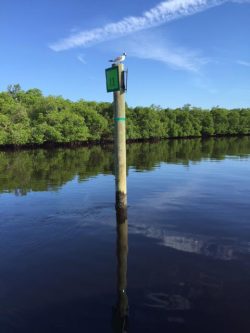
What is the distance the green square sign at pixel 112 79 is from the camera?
489 inches

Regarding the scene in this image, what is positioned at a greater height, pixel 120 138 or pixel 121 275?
pixel 120 138

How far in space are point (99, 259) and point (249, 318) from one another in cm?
415

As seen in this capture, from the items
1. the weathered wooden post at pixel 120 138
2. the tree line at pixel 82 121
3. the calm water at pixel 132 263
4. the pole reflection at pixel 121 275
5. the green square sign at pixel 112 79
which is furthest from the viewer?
the tree line at pixel 82 121

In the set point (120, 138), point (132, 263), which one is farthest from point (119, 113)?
point (132, 263)

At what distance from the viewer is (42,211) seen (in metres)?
15.3

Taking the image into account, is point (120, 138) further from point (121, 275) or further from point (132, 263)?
point (121, 275)

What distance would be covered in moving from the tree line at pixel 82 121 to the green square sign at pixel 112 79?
62886 millimetres

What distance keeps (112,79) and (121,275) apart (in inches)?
264

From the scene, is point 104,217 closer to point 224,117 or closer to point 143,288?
point 143,288

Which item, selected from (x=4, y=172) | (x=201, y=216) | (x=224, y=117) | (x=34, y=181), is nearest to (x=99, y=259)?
(x=201, y=216)

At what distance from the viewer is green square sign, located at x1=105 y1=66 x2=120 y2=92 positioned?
12414 mm

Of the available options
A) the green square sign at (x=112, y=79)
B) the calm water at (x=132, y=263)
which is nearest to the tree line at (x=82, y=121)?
the calm water at (x=132, y=263)

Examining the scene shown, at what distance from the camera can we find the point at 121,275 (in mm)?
8656

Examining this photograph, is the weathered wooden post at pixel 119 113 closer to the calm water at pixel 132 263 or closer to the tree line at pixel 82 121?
the calm water at pixel 132 263
